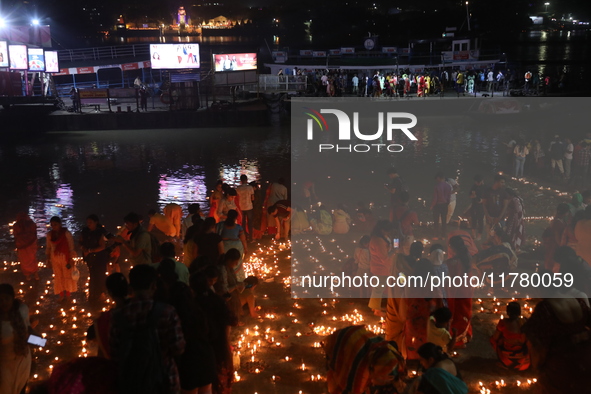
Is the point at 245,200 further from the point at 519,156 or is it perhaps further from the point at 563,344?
the point at 519,156

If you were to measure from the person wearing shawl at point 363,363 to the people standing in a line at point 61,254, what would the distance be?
179 inches

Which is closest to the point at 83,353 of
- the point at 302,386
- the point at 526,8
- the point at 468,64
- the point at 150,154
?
the point at 302,386

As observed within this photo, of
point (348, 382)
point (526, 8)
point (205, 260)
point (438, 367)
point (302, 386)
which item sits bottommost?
point (302, 386)

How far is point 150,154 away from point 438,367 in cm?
1865

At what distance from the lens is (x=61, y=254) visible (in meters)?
7.35

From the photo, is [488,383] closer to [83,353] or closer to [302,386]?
[302,386]

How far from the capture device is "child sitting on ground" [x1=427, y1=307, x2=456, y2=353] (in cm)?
493

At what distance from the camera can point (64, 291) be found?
7.58 m

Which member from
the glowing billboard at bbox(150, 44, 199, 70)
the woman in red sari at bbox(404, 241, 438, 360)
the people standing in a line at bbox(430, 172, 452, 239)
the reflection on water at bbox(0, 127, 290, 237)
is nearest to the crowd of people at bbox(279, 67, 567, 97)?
the glowing billboard at bbox(150, 44, 199, 70)

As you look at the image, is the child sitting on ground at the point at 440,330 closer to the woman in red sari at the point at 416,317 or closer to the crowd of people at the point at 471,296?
the crowd of people at the point at 471,296

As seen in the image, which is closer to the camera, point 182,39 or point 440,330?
point 440,330

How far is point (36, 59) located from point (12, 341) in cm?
3511

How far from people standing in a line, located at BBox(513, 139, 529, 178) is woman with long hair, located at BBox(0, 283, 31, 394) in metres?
12.7

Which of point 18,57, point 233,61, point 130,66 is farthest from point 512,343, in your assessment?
point 130,66
